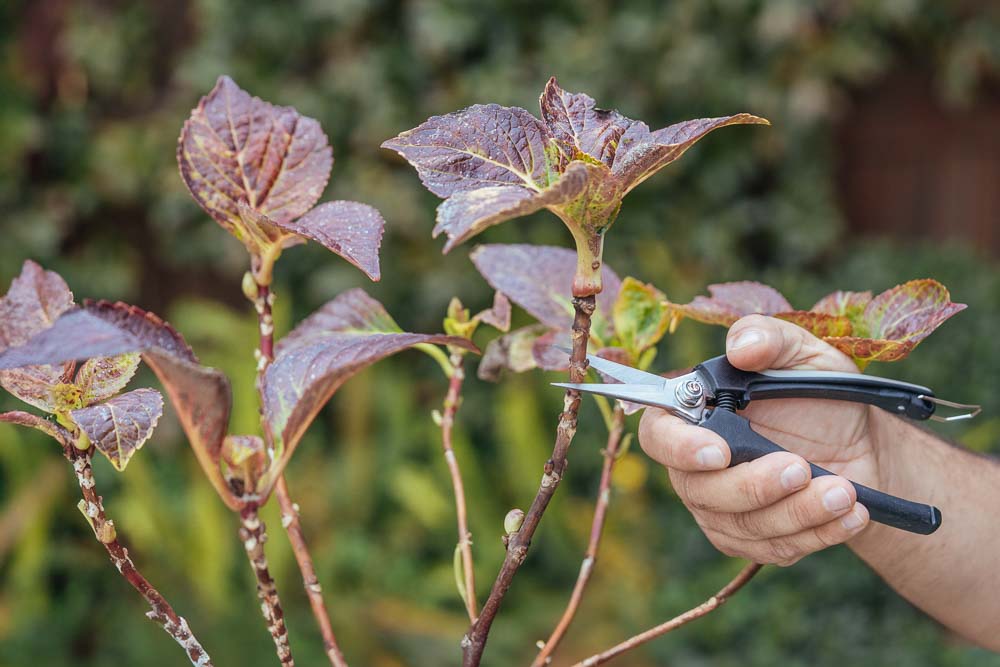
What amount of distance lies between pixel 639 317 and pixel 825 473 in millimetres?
171

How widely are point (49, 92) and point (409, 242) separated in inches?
53.1

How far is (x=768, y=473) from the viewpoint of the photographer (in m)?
0.59

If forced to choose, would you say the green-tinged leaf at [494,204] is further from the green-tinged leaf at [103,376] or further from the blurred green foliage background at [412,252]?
the blurred green foliage background at [412,252]

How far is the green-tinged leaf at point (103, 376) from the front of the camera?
0.51 metres

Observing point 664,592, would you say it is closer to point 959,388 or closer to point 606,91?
point 959,388

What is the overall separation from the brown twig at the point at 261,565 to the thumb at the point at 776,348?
0.33 meters

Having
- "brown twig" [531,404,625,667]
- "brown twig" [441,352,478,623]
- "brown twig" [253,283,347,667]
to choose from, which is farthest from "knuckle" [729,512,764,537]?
"brown twig" [253,283,347,667]

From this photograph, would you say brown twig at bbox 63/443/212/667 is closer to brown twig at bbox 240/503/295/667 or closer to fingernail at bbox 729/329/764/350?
brown twig at bbox 240/503/295/667

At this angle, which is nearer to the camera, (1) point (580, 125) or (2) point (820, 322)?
(1) point (580, 125)

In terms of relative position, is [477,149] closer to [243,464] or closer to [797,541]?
[243,464]

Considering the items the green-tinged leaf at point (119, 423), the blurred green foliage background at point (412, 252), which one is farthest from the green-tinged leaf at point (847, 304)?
the blurred green foliage background at point (412, 252)

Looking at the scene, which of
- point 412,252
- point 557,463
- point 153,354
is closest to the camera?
point 153,354

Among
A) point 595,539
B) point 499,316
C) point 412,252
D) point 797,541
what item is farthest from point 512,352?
point 412,252

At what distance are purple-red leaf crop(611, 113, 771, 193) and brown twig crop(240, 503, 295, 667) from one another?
10.6 inches
